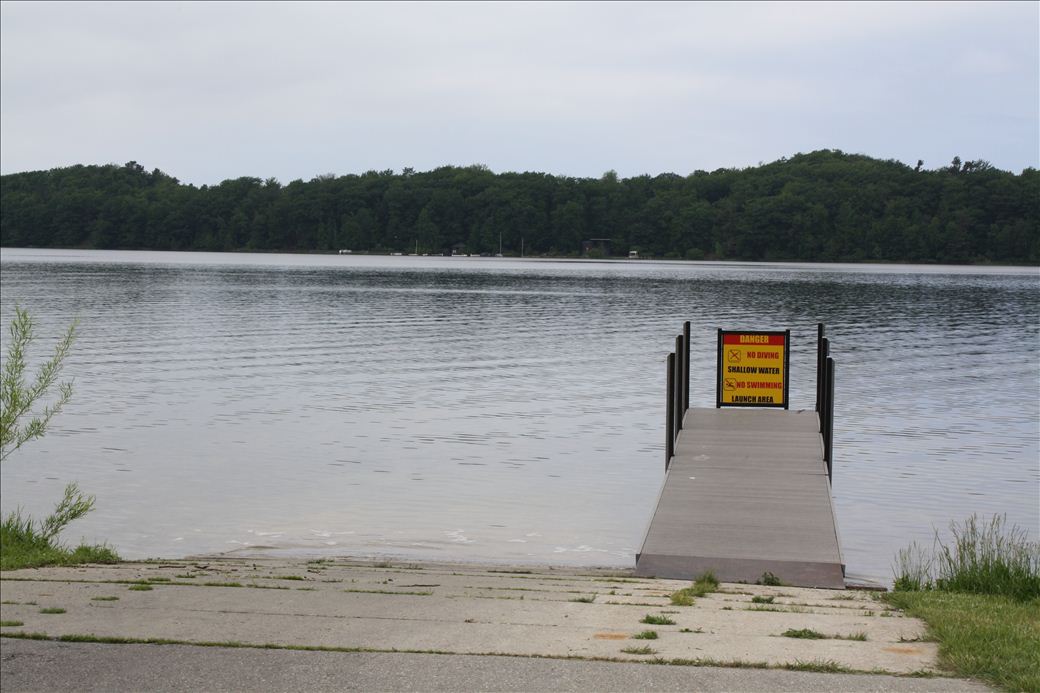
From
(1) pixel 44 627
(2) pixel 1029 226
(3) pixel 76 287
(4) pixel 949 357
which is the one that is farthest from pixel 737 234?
(1) pixel 44 627

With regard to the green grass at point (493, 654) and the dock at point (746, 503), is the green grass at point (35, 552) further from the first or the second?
the dock at point (746, 503)

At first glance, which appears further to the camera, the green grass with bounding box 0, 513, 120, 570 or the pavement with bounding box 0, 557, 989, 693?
the green grass with bounding box 0, 513, 120, 570

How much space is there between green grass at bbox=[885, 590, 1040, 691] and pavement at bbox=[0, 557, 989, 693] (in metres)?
0.14

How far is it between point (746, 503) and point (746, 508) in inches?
9.1

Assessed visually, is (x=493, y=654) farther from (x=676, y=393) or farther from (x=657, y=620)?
(x=676, y=393)

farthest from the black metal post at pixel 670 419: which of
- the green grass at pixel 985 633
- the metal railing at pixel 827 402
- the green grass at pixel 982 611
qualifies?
the green grass at pixel 985 633

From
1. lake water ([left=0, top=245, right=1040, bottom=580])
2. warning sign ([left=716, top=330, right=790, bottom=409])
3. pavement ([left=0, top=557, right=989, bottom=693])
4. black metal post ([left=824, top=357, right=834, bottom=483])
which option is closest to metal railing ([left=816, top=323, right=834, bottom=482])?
black metal post ([left=824, top=357, right=834, bottom=483])

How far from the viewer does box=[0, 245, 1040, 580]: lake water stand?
13891 mm

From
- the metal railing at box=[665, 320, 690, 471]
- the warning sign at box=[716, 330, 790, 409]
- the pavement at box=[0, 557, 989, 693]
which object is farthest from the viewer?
the warning sign at box=[716, 330, 790, 409]

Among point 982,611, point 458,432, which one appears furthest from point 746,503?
point 458,432

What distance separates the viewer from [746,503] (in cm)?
1219

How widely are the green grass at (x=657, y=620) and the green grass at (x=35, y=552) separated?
17.6ft

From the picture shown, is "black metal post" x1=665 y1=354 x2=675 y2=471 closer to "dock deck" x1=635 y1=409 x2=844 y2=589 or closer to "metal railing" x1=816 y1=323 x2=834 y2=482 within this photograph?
"dock deck" x1=635 y1=409 x2=844 y2=589

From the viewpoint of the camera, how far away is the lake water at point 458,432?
45.6 feet
